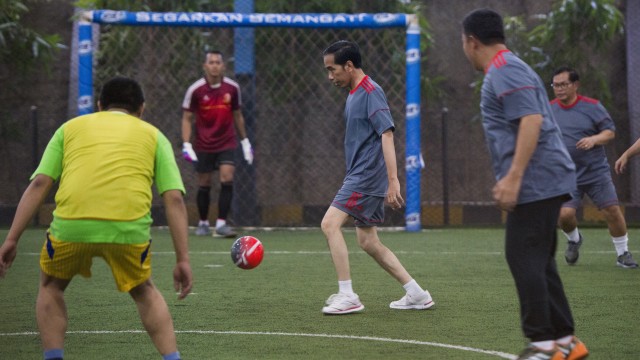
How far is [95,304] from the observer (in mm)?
7617

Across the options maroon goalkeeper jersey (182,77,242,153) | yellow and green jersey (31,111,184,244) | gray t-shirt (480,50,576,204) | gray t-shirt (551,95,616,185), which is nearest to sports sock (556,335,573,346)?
gray t-shirt (480,50,576,204)

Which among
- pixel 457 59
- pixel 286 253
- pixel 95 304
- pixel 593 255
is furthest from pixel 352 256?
pixel 457 59

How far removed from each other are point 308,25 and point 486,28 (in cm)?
902

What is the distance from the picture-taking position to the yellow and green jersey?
4.71 m

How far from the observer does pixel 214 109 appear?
13266mm

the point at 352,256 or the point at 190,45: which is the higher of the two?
the point at 190,45

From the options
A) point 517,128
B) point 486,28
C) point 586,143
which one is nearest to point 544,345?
point 517,128

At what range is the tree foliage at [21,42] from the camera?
49.9 feet

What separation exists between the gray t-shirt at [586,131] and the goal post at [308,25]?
3.89 meters

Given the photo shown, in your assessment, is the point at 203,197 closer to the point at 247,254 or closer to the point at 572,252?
the point at 572,252

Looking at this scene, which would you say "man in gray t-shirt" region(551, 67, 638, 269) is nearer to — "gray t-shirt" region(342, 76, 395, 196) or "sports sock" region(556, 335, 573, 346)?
"gray t-shirt" region(342, 76, 395, 196)

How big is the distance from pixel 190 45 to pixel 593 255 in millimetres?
6732

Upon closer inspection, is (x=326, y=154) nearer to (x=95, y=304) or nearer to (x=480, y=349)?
(x=95, y=304)

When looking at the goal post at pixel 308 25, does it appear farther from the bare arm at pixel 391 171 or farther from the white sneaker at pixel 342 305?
the white sneaker at pixel 342 305
